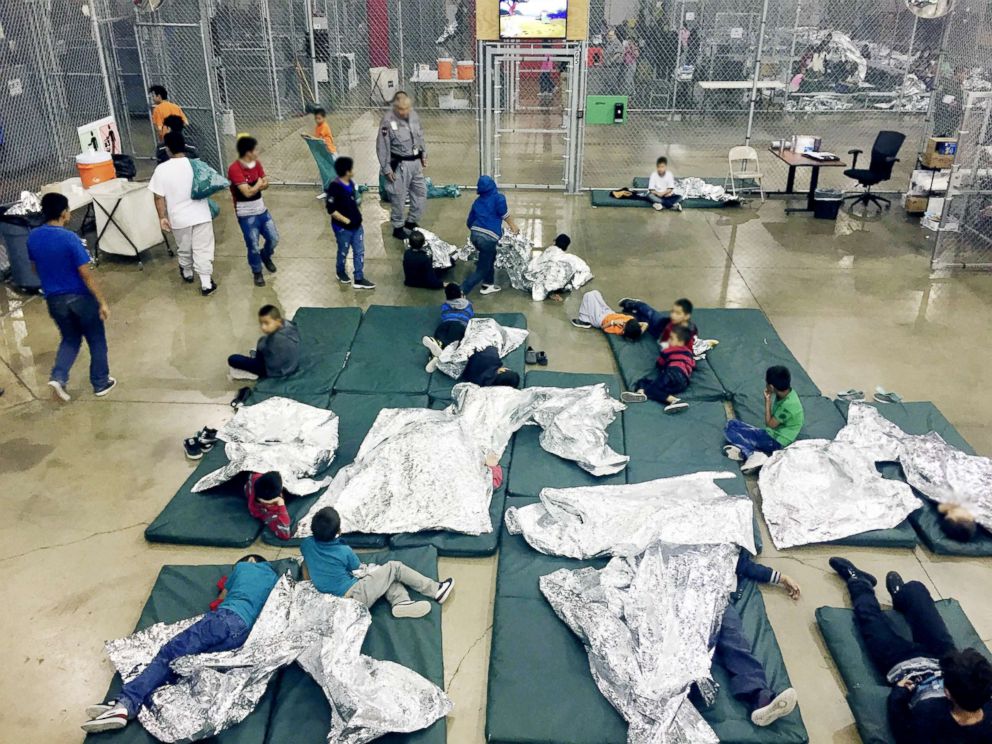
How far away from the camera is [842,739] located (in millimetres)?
4039

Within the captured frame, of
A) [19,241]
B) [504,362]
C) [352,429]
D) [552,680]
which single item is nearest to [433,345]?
[504,362]

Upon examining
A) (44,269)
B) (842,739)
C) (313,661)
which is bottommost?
(842,739)

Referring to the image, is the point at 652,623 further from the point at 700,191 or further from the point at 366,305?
the point at 700,191

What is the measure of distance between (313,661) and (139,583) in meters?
1.51

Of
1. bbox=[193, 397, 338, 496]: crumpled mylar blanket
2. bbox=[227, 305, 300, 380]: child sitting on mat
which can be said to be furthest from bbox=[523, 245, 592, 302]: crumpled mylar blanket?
bbox=[193, 397, 338, 496]: crumpled mylar blanket

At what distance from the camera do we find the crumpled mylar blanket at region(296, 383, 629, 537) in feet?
17.3

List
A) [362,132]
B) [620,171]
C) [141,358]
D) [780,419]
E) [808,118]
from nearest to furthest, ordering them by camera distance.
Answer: [780,419] → [141,358] → [620,171] → [362,132] → [808,118]

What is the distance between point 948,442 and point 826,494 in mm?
1376

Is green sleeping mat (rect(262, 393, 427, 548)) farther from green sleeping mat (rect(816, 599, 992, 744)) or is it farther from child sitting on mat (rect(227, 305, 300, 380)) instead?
green sleeping mat (rect(816, 599, 992, 744))

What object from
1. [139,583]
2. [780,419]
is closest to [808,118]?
[780,419]

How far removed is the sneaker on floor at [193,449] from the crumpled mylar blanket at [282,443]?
250 mm

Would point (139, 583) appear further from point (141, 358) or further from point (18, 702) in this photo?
point (141, 358)

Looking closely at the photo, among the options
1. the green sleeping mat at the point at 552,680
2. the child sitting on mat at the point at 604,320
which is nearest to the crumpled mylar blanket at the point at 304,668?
the green sleeping mat at the point at 552,680

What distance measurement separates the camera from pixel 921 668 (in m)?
4.07
